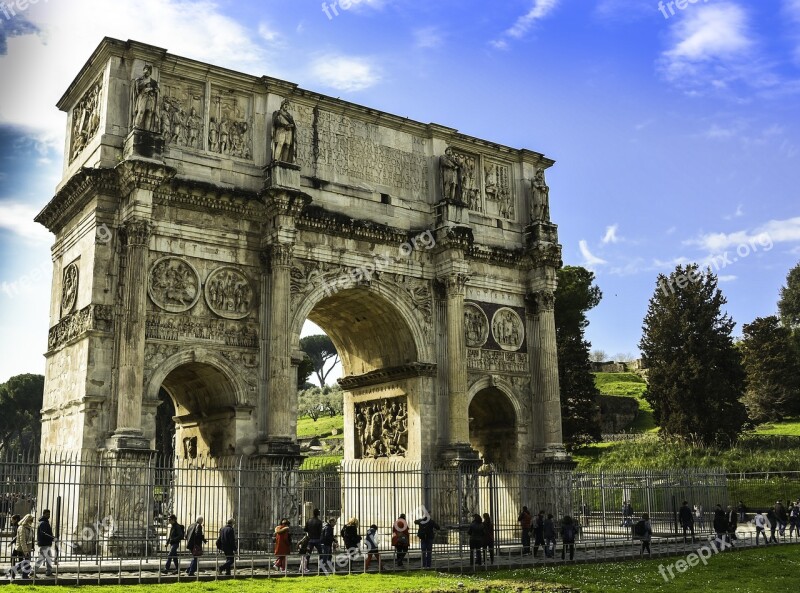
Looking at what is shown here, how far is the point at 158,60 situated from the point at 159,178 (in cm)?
349

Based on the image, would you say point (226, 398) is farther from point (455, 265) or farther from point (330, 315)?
point (455, 265)

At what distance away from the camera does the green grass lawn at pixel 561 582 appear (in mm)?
13219

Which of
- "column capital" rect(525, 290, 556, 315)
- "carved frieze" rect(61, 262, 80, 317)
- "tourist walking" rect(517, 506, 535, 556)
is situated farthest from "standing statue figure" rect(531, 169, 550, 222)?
"carved frieze" rect(61, 262, 80, 317)

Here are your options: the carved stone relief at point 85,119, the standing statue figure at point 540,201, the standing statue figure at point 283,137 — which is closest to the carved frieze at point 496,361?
the standing statue figure at point 540,201

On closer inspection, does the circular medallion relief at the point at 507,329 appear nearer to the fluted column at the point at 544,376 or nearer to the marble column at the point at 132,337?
the fluted column at the point at 544,376

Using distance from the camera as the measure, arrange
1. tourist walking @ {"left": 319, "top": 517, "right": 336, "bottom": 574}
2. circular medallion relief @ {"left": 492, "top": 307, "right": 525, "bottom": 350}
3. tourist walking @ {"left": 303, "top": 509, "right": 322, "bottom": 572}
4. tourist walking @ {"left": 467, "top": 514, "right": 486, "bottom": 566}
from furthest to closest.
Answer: circular medallion relief @ {"left": 492, "top": 307, "right": 525, "bottom": 350}
tourist walking @ {"left": 467, "top": 514, "right": 486, "bottom": 566}
tourist walking @ {"left": 319, "top": 517, "right": 336, "bottom": 574}
tourist walking @ {"left": 303, "top": 509, "right": 322, "bottom": 572}

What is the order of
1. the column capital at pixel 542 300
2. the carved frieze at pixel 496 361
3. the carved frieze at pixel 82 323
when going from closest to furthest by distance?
the carved frieze at pixel 82 323 → the carved frieze at pixel 496 361 → the column capital at pixel 542 300

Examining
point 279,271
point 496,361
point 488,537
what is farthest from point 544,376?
point 279,271

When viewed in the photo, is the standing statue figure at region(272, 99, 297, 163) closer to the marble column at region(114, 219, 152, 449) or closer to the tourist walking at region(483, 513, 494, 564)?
the marble column at region(114, 219, 152, 449)

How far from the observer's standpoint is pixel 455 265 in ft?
78.5

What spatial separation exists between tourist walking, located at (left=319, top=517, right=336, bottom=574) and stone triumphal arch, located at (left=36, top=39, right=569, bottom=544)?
2.91 meters

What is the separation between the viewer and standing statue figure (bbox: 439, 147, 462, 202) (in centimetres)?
2472

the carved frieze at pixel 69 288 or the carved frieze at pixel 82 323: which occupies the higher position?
the carved frieze at pixel 69 288

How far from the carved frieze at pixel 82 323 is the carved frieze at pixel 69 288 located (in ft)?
0.94
